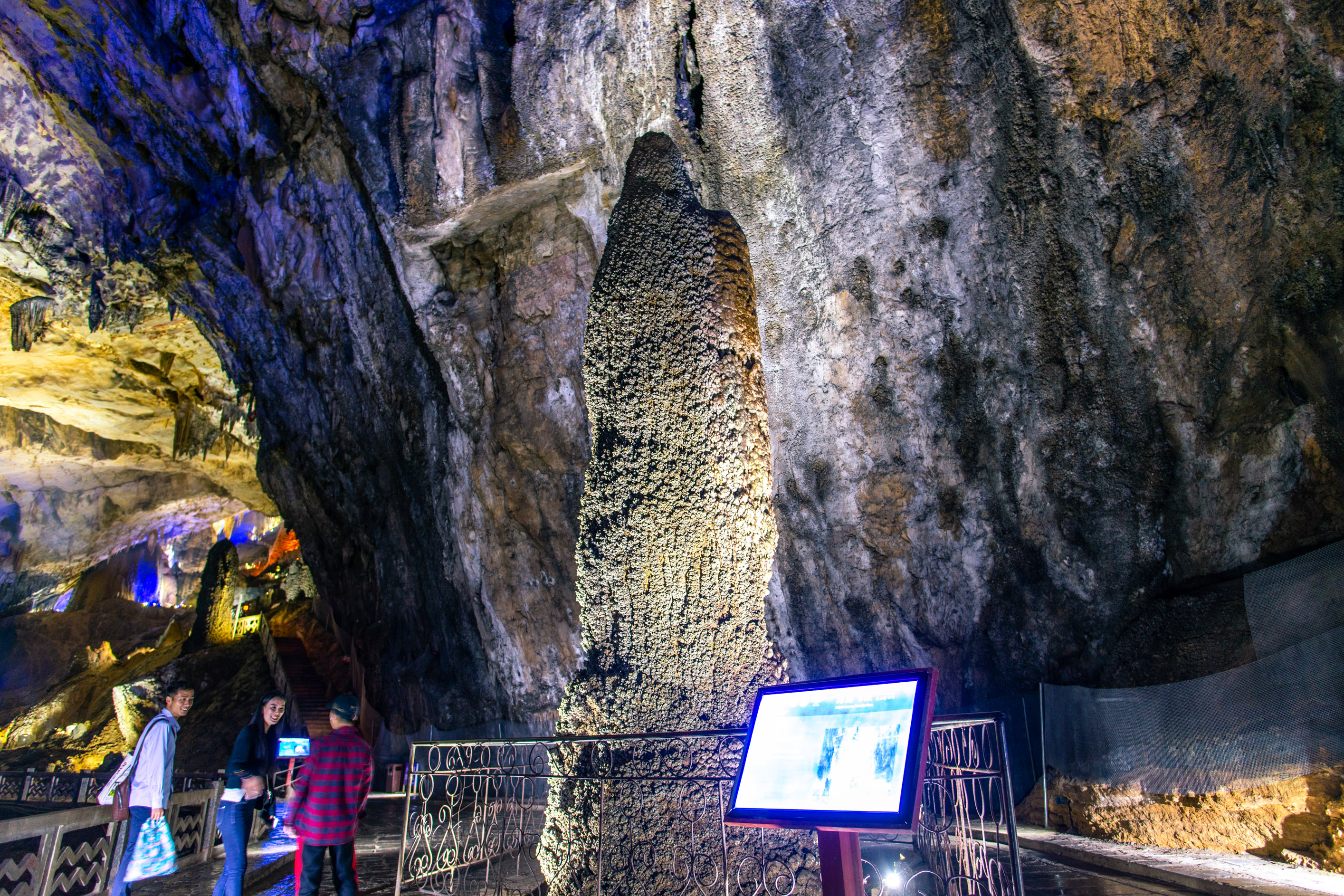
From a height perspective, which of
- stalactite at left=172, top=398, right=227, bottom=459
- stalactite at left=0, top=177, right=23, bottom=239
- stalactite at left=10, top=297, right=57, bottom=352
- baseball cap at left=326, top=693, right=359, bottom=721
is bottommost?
baseball cap at left=326, top=693, right=359, bottom=721

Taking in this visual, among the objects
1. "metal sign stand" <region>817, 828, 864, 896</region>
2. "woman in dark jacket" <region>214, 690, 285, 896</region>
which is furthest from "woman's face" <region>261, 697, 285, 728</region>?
"metal sign stand" <region>817, 828, 864, 896</region>

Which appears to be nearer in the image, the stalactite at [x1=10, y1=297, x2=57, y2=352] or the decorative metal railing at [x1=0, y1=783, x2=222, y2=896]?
the decorative metal railing at [x1=0, y1=783, x2=222, y2=896]

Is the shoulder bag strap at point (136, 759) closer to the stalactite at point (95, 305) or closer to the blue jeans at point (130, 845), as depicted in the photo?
the blue jeans at point (130, 845)

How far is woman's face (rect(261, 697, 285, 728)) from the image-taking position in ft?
15.1

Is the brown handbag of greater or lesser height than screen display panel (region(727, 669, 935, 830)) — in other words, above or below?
below

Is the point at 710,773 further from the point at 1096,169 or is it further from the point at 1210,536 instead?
the point at 1096,169

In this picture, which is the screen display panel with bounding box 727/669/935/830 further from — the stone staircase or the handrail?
the stone staircase

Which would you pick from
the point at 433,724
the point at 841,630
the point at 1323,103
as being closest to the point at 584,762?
the point at 841,630

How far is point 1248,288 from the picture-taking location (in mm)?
5180

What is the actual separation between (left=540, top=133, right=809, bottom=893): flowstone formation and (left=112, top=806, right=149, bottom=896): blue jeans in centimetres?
Answer: 206

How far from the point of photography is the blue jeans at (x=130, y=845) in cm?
370

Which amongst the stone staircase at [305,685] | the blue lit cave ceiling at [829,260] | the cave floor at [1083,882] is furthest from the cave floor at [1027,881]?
the stone staircase at [305,685]

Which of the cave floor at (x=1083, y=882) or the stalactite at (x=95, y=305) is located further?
the stalactite at (x=95, y=305)

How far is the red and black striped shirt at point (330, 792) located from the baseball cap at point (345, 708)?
0.33ft
